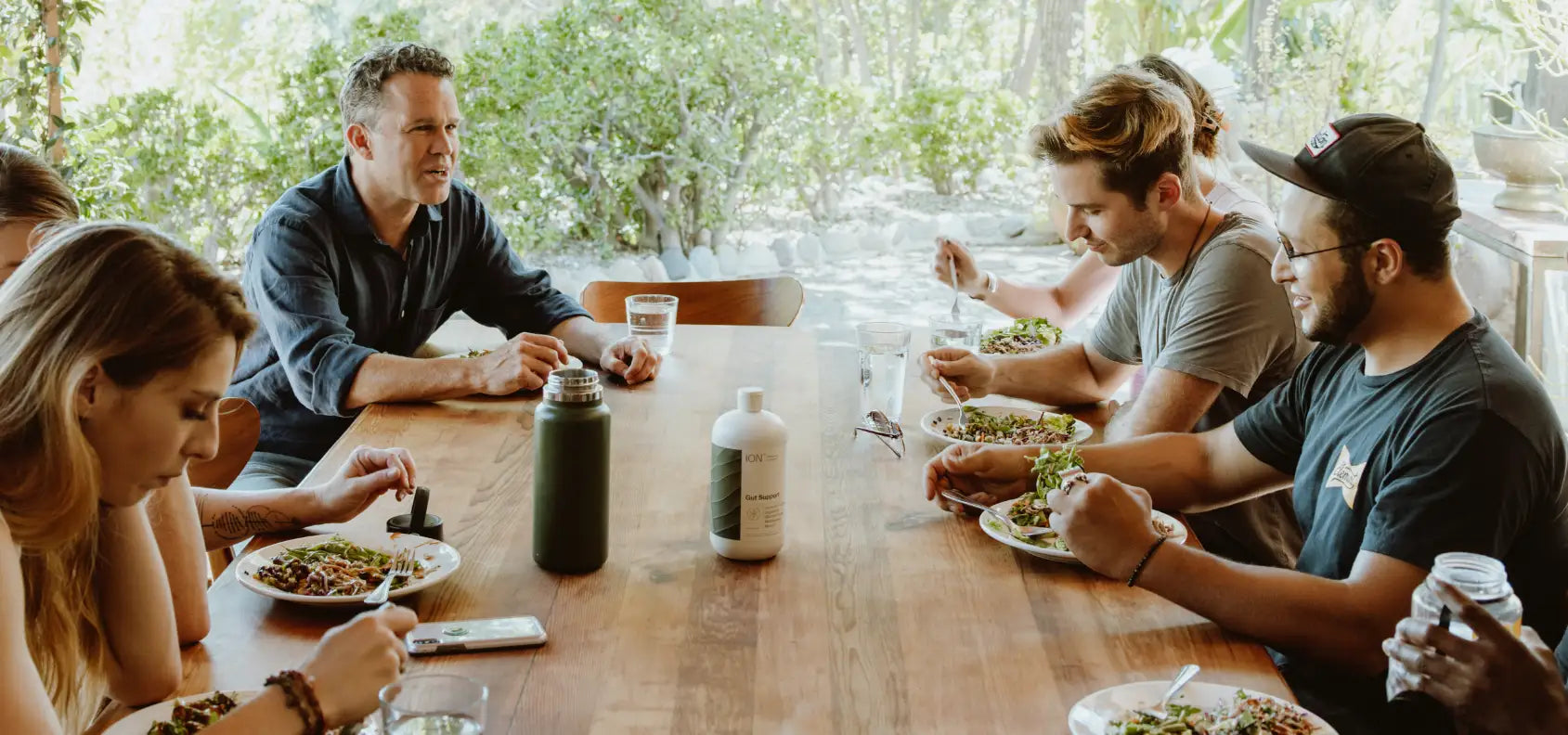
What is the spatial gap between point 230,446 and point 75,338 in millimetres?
1379

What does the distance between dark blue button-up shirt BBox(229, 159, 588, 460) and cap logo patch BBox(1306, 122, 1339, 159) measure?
1.62 meters

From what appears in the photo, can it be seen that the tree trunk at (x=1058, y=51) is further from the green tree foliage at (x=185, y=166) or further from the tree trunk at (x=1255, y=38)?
the green tree foliage at (x=185, y=166)

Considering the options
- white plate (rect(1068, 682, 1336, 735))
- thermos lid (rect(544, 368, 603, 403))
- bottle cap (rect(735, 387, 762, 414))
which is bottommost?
white plate (rect(1068, 682, 1336, 735))

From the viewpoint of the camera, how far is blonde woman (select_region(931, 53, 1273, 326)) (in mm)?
2662

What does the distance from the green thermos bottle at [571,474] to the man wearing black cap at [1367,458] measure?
1.76 ft

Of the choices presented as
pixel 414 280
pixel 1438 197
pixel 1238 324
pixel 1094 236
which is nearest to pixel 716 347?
pixel 414 280

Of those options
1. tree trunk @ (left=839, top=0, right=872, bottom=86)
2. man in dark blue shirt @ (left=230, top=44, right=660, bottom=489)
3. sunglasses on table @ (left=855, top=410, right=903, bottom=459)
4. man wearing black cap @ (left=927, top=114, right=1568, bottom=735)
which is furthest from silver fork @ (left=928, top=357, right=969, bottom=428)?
tree trunk @ (left=839, top=0, right=872, bottom=86)

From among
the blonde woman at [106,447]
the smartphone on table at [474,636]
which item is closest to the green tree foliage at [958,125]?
the smartphone on table at [474,636]

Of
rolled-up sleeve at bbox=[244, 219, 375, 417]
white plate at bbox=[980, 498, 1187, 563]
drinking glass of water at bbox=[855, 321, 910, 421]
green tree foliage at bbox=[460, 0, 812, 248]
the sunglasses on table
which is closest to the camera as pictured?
white plate at bbox=[980, 498, 1187, 563]

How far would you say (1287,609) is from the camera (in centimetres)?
158

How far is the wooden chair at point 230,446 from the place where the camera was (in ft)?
8.11

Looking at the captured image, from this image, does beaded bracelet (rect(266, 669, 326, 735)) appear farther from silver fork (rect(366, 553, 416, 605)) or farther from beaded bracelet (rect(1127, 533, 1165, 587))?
beaded bracelet (rect(1127, 533, 1165, 587))

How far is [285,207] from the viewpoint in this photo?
2691 mm

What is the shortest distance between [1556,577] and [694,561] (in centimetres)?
105
